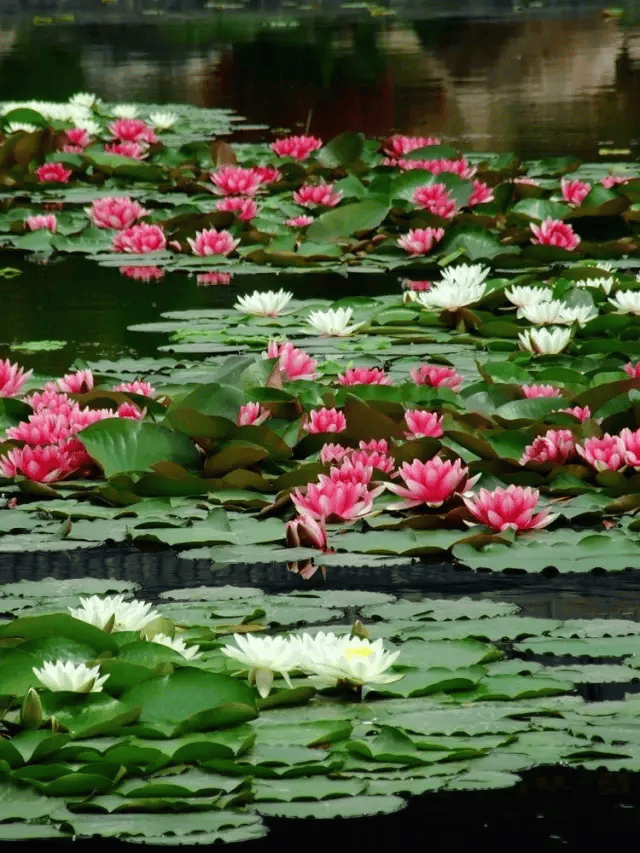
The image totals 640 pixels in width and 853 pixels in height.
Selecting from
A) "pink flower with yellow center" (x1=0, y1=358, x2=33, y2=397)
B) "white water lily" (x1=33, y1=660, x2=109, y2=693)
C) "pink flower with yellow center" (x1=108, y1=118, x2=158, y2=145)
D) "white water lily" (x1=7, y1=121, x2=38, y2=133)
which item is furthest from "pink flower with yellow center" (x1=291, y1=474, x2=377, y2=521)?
"white water lily" (x1=7, y1=121, x2=38, y2=133)

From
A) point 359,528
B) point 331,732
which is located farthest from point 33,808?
point 359,528

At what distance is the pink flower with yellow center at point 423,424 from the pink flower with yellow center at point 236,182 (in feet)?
11.1

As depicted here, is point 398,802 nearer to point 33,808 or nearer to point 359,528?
point 33,808

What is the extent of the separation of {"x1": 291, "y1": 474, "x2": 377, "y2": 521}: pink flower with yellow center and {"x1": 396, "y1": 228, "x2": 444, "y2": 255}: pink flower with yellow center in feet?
8.63

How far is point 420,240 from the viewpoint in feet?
17.0

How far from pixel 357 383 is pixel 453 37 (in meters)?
13.0

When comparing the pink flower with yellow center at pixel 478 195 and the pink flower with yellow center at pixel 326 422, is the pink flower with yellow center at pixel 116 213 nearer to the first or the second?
the pink flower with yellow center at pixel 478 195

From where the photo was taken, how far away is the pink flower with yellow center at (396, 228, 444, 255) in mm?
5184

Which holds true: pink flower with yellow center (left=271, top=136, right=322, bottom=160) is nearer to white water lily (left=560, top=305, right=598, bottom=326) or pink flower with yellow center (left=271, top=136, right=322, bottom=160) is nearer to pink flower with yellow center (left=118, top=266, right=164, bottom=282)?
pink flower with yellow center (left=118, top=266, right=164, bottom=282)

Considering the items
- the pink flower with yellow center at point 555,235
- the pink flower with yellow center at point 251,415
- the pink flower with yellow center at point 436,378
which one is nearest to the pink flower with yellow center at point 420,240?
the pink flower with yellow center at point 555,235

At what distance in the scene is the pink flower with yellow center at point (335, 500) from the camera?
8.57ft

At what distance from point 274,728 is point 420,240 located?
3.43 m

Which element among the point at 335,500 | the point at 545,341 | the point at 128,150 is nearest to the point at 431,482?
the point at 335,500

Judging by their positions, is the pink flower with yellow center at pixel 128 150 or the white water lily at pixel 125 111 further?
the white water lily at pixel 125 111
